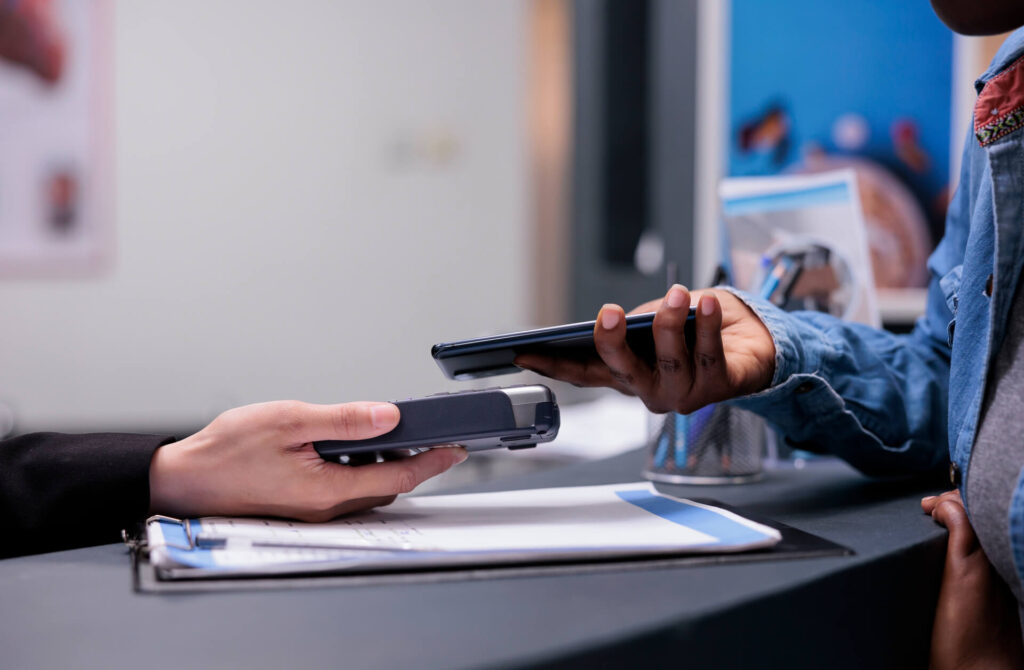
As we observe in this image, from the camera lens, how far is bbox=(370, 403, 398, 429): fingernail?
528 millimetres

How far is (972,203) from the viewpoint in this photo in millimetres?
703

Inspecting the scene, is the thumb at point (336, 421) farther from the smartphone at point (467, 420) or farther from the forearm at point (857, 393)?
the forearm at point (857, 393)

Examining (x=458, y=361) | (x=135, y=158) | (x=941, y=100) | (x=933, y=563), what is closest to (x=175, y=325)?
(x=135, y=158)

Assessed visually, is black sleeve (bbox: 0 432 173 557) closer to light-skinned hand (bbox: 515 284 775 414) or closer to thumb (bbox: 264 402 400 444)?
thumb (bbox: 264 402 400 444)

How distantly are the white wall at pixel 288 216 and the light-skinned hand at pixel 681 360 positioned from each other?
2.37 m

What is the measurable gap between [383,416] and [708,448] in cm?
36

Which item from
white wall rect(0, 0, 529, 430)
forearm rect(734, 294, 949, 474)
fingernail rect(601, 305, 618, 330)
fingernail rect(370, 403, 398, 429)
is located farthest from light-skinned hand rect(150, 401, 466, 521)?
white wall rect(0, 0, 529, 430)

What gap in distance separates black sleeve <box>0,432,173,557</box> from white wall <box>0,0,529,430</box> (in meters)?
2.32

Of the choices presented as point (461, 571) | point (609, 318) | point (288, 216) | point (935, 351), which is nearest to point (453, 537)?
point (461, 571)

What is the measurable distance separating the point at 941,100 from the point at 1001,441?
1.72 meters

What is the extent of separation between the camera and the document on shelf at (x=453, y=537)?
0.44m

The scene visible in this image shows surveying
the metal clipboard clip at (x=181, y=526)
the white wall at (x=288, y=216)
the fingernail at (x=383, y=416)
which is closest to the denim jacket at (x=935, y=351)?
→ the fingernail at (x=383, y=416)

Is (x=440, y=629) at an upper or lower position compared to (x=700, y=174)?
lower

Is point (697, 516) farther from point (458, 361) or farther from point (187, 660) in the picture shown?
point (187, 660)
